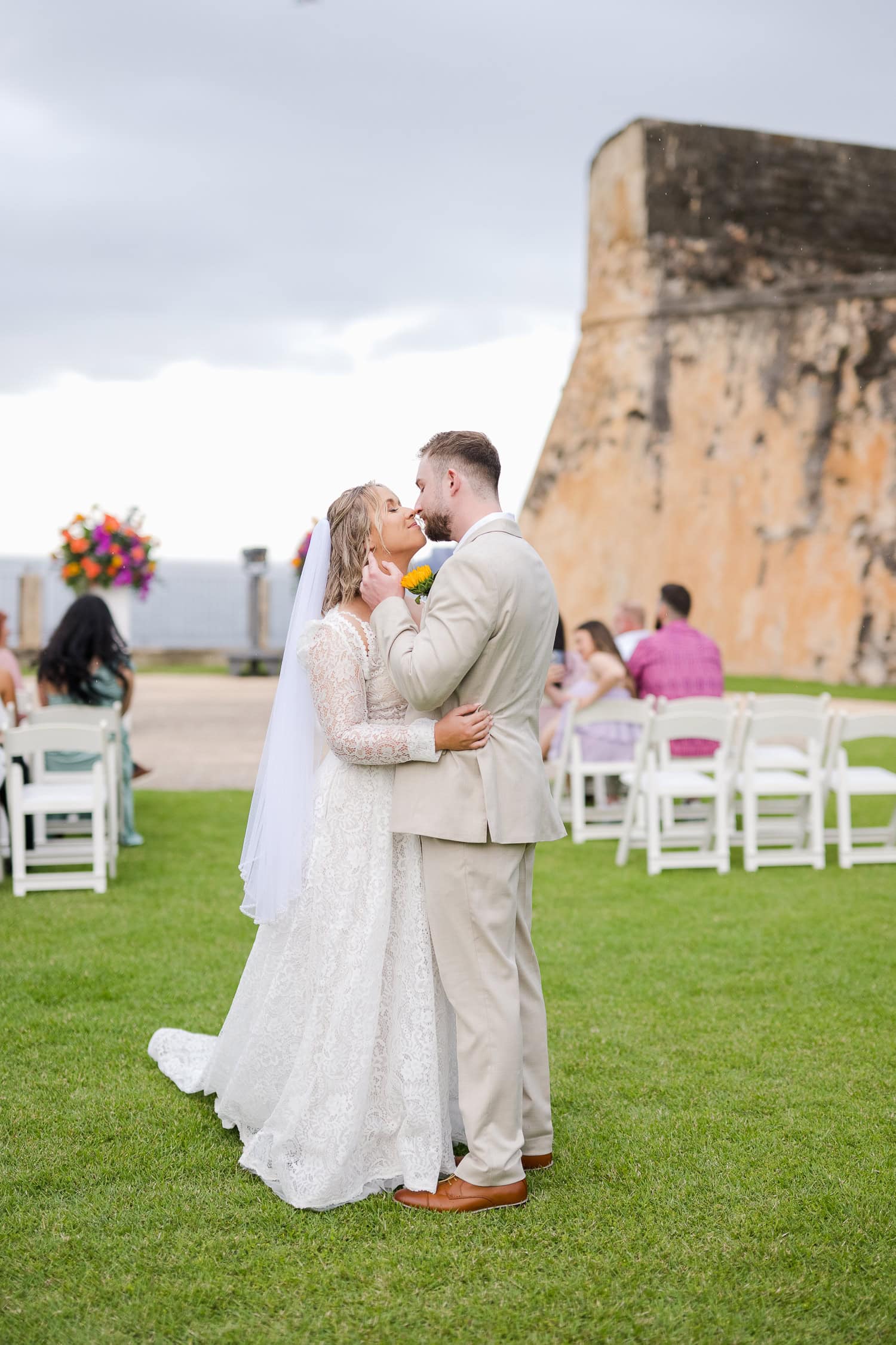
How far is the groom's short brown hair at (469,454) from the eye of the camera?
3266mm

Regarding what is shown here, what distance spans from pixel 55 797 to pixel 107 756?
496mm

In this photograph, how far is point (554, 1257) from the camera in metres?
2.99

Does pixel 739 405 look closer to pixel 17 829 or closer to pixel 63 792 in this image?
pixel 63 792

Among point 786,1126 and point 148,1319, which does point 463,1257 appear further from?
Answer: point 786,1126

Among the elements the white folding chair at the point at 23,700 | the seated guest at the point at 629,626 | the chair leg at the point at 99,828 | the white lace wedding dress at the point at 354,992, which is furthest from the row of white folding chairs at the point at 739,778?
the white lace wedding dress at the point at 354,992

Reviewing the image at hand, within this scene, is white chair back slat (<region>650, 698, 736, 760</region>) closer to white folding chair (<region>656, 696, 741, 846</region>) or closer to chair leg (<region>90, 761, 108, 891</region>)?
white folding chair (<region>656, 696, 741, 846</region>)

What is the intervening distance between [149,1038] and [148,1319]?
185cm

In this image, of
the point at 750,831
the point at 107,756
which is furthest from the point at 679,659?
the point at 107,756

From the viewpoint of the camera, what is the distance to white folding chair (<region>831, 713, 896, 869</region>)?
7441 mm

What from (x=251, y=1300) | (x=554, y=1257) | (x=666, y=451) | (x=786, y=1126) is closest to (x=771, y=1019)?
(x=786, y=1126)

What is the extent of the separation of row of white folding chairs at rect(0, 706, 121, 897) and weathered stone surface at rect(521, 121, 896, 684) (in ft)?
55.7

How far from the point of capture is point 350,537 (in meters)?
3.48

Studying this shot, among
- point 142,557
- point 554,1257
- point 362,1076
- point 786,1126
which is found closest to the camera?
point 554,1257

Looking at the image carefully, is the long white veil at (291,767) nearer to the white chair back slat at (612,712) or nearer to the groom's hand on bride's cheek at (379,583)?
the groom's hand on bride's cheek at (379,583)
